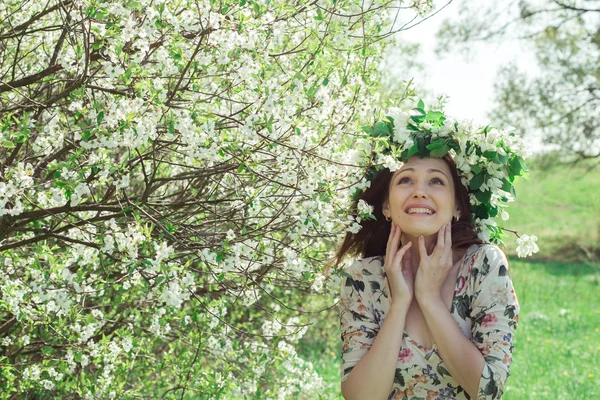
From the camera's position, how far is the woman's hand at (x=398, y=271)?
A: 288 centimetres

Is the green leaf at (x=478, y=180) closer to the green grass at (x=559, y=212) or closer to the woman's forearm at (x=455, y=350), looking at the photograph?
the woman's forearm at (x=455, y=350)

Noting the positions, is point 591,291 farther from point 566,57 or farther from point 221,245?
point 221,245

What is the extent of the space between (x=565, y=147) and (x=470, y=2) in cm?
379

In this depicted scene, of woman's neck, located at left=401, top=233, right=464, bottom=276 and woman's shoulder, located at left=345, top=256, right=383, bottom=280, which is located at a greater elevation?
woman's neck, located at left=401, top=233, right=464, bottom=276

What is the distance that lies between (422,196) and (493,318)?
0.52m

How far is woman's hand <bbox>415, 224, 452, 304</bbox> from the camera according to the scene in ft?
9.41

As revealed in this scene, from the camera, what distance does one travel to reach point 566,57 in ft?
54.5

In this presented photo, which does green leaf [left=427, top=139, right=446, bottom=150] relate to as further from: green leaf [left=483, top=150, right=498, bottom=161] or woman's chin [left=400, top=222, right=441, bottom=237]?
woman's chin [left=400, top=222, right=441, bottom=237]

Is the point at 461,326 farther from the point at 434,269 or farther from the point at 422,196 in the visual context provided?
the point at 422,196

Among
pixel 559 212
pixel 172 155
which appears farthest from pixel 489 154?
pixel 559 212

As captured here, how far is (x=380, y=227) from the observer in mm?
3291

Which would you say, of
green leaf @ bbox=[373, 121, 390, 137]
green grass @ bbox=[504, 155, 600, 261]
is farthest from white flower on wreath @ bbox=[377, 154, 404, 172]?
green grass @ bbox=[504, 155, 600, 261]

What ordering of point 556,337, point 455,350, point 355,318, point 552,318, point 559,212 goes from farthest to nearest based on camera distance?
point 559,212, point 552,318, point 556,337, point 355,318, point 455,350

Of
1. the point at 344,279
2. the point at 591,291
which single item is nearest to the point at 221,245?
the point at 344,279
